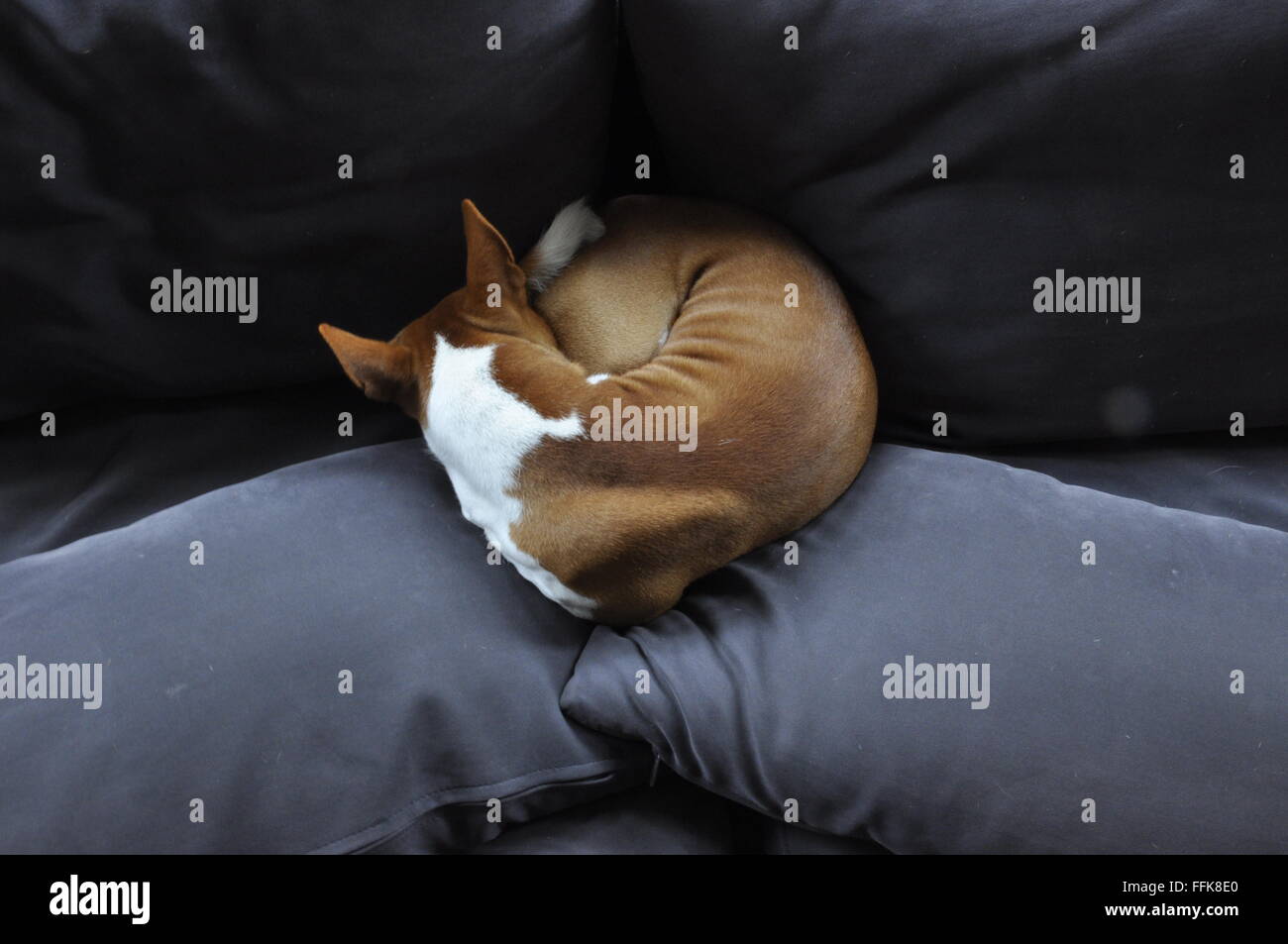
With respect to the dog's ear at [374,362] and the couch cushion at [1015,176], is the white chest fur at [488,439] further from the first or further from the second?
the couch cushion at [1015,176]

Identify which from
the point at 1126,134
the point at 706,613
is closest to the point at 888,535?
the point at 706,613

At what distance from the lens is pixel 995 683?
904mm

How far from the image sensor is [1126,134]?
3.15 ft

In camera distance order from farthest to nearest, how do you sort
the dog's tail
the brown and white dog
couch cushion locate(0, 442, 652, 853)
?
1. the dog's tail
2. the brown and white dog
3. couch cushion locate(0, 442, 652, 853)

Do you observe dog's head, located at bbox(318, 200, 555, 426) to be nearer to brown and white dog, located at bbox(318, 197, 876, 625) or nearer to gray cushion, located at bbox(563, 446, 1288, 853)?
brown and white dog, located at bbox(318, 197, 876, 625)

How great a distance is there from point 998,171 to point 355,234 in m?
0.63

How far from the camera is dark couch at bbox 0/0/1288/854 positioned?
2.88 feet

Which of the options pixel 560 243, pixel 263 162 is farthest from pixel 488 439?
pixel 263 162

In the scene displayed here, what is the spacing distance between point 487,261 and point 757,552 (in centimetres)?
38

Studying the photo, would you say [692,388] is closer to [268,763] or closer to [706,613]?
[706,613]

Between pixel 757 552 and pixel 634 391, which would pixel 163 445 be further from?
pixel 757 552

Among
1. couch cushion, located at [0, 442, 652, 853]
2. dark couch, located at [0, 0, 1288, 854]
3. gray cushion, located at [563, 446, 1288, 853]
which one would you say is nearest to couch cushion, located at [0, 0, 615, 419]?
dark couch, located at [0, 0, 1288, 854]

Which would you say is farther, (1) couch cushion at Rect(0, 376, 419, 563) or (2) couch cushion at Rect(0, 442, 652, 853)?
(1) couch cushion at Rect(0, 376, 419, 563)

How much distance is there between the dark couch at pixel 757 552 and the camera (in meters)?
0.88
